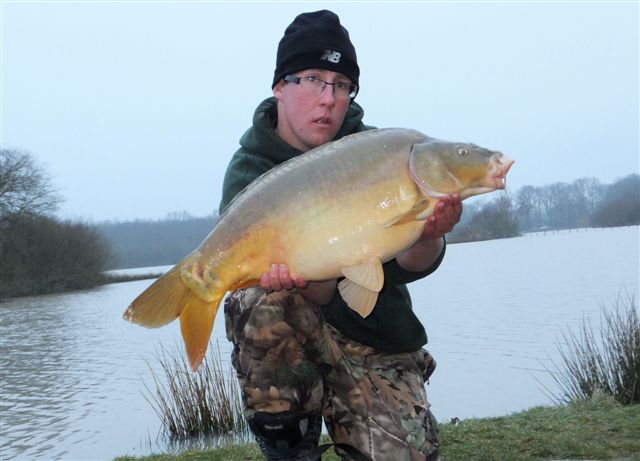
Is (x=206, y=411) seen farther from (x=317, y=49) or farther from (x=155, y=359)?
(x=155, y=359)

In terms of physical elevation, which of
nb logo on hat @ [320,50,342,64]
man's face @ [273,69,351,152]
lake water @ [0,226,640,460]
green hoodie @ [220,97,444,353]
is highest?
nb logo on hat @ [320,50,342,64]

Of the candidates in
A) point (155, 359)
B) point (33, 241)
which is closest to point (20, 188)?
point (33, 241)

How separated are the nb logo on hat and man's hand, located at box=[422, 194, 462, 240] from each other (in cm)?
88

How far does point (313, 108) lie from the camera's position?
103 inches

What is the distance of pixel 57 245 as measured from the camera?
35.1 meters

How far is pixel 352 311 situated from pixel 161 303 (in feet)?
3.20

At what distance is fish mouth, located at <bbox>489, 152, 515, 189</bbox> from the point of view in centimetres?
202

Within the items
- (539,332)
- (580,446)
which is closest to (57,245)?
(539,332)

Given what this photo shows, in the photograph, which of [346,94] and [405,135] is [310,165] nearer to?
[405,135]

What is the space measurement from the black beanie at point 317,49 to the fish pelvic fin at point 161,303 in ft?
3.56

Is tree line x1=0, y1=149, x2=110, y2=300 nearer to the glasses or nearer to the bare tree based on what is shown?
the bare tree

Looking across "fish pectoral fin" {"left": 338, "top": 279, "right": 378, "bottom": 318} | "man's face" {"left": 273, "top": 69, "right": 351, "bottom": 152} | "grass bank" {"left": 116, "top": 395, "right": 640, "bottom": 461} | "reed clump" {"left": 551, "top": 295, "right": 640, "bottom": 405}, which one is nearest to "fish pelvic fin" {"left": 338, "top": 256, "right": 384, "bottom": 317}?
"fish pectoral fin" {"left": 338, "top": 279, "right": 378, "bottom": 318}

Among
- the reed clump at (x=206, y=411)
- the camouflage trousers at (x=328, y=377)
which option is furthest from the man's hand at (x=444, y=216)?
the reed clump at (x=206, y=411)

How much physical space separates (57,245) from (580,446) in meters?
35.2
